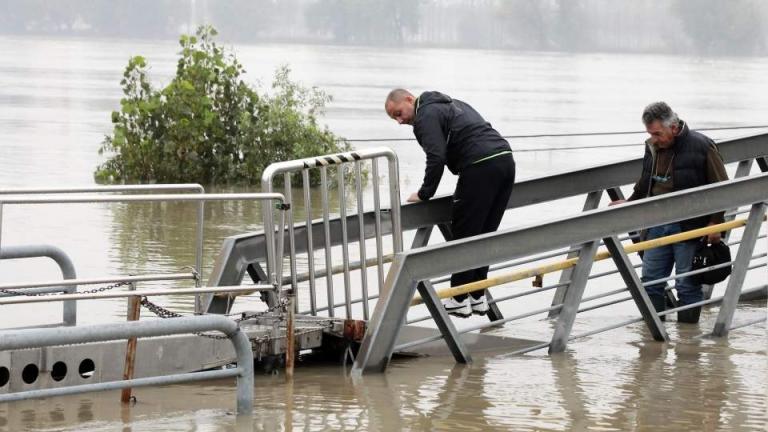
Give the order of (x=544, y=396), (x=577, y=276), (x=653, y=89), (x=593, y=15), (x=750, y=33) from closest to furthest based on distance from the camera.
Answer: (x=544, y=396)
(x=577, y=276)
(x=653, y=89)
(x=750, y=33)
(x=593, y=15)

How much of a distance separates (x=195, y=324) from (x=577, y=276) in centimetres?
319

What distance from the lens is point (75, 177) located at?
2248cm

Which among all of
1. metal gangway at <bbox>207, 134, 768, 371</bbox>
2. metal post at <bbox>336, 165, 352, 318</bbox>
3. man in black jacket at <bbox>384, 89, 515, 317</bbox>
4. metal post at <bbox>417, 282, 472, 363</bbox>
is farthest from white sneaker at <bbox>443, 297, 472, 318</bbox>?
metal post at <bbox>336, 165, 352, 318</bbox>

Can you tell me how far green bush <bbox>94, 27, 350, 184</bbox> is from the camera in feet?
64.3

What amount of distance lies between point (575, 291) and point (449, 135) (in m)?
1.32

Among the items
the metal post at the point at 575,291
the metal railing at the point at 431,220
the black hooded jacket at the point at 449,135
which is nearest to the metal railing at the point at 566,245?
Answer: the metal post at the point at 575,291

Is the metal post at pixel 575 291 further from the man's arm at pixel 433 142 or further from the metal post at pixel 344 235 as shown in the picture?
the metal post at pixel 344 235

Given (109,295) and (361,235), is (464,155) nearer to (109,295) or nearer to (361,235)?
(361,235)

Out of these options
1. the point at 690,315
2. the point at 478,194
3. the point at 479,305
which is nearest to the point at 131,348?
the point at 479,305

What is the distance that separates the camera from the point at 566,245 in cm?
912

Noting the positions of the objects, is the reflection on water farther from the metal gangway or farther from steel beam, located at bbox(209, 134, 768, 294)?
steel beam, located at bbox(209, 134, 768, 294)

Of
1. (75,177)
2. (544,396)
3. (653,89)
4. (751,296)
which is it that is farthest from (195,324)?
(653,89)

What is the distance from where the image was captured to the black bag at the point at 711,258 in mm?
10258

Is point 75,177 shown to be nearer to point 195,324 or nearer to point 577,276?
point 577,276
